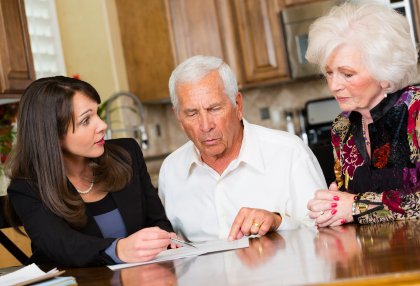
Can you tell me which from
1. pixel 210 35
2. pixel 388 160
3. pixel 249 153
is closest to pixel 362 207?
pixel 388 160

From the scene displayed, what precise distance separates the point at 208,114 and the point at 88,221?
0.55m

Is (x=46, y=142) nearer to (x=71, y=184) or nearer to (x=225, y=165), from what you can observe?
(x=71, y=184)

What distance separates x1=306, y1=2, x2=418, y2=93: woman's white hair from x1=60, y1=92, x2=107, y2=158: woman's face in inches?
31.8

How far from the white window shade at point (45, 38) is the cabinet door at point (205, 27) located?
973 millimetres

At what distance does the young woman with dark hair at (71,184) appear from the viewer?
1.30 metres

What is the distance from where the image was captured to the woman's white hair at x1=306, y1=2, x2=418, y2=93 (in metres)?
1.33

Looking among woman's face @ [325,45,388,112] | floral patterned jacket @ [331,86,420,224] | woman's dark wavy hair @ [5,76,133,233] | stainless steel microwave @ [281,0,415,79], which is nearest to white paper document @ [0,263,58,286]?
woman's dark wavy hair @ [5,76,133,233]

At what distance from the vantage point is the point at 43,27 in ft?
11.8

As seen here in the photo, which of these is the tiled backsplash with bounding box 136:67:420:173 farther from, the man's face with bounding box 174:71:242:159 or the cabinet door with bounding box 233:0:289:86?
the man's face with bounding box 174:71:242:159

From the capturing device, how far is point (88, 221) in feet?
4.93

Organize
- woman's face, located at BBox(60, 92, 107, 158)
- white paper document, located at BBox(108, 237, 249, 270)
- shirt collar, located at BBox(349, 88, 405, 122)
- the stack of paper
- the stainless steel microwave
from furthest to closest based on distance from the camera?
the stainless steel microwave
woman's face, located at BBox(60, 92, 107, 158)
shirt collar, located at BBox(349, 88, 405, 122)
white paper document, located at BBox(108, 237, 249, 270)
the stack of paper

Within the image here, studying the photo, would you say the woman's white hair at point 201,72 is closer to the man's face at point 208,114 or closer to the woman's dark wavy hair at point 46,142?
the man's face at point 208,114

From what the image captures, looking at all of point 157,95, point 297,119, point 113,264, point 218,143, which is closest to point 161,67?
point 157,95

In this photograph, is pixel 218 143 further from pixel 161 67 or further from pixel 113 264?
pixel 161 67
